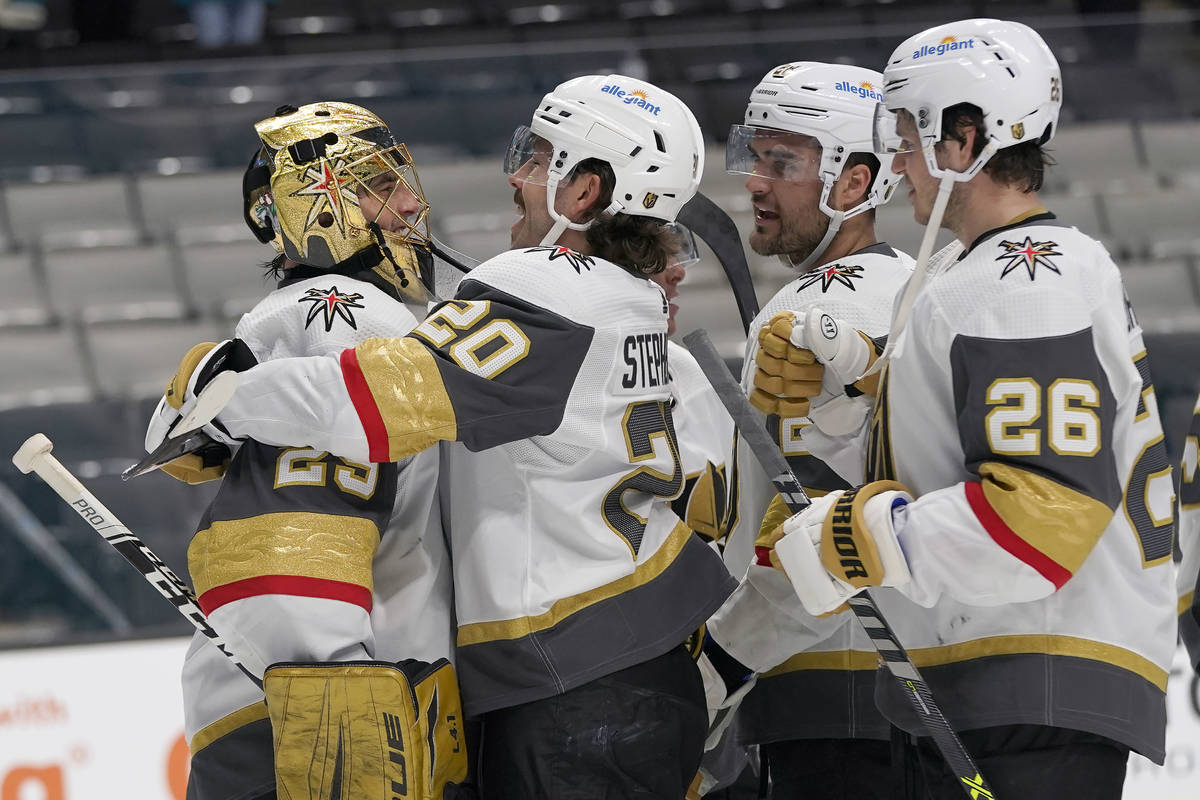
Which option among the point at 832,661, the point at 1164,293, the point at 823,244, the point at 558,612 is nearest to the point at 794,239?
the point at 823,244

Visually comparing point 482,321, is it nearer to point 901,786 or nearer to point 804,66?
point 901,786

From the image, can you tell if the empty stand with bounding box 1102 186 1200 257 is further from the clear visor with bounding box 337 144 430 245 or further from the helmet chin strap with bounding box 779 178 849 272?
the clear visor with bounding box 337 144 430 245

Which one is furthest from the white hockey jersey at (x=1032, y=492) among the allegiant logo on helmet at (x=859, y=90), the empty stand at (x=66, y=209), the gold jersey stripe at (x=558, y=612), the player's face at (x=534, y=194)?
the empty stand at (x=66, y=209)

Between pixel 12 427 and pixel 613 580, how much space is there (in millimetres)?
2720

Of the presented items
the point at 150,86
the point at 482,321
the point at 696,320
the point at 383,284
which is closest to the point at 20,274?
the point at 150,86

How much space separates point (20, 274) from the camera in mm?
5121

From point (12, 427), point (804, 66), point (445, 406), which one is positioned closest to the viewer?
point (445, 406)

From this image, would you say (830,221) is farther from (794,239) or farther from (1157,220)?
(1157,220)

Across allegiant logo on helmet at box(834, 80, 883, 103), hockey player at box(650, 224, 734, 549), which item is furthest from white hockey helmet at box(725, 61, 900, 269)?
hockey player at box(650, 224, 734, 549)

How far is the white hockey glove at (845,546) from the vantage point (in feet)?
5.68

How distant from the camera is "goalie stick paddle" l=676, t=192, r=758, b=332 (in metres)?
2.81

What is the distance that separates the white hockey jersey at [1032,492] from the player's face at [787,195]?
0.75 m

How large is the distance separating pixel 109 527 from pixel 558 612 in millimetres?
639

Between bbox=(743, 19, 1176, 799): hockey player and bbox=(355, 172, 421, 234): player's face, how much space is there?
0.74 meters
